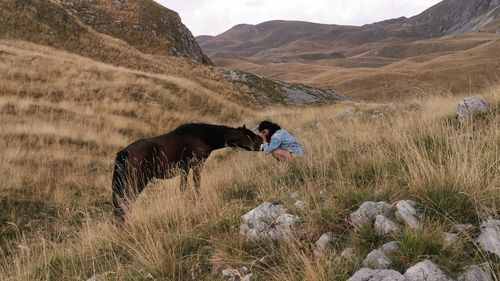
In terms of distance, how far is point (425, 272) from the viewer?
295 centimetres

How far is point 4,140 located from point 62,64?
13149 mm

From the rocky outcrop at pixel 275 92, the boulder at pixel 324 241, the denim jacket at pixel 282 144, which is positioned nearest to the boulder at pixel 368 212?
the boulder at pixel 324 241

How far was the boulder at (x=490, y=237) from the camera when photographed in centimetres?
312

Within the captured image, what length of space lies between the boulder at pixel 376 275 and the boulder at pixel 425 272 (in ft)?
0.26

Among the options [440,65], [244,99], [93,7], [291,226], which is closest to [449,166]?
[291,226]

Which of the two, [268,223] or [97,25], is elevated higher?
[97,25]

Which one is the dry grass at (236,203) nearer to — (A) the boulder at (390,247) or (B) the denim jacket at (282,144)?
(A) the boulder at (390,247)

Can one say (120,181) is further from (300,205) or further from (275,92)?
(275,92)

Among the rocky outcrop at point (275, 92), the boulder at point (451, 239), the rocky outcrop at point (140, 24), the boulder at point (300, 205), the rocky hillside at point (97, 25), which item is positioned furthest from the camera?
the rocky outcrop at point (140, 24)

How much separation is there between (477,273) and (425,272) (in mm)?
362

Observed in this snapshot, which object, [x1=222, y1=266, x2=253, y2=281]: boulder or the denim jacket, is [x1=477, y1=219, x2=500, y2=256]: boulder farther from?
the denim jacket

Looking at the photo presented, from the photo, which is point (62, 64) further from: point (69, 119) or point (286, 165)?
point (286, 165)

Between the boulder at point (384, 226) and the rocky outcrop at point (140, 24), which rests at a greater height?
the rocky outcrop at point (140, 24)

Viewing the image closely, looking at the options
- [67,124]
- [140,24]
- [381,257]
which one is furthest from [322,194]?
[140,24]
